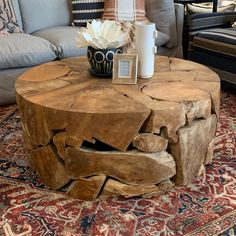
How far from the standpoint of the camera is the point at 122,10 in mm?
3002

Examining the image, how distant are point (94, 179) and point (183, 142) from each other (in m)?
0.42

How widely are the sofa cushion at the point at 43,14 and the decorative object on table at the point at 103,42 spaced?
1.50 meters

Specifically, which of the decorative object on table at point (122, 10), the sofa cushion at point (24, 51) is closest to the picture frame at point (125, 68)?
the sofa cushion at point (24, 51)

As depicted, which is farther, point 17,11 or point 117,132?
point 17,11

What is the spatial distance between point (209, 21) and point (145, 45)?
70.0 inches

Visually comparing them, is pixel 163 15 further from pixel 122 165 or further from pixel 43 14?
pixel 122 165

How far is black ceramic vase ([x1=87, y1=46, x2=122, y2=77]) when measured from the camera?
175cm

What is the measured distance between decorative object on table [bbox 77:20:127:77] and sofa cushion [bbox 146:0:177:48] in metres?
1.47

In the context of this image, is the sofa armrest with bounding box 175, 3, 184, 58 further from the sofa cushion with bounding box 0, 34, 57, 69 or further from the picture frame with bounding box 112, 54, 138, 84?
the picture frame with bounding box 112, 54, 138, 84

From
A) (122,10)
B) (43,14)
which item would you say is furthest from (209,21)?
(43,14)

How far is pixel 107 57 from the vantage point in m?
1.76

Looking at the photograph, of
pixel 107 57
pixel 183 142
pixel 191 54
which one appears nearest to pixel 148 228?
pixel 183 142

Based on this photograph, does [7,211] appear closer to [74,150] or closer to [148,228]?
[74,150]

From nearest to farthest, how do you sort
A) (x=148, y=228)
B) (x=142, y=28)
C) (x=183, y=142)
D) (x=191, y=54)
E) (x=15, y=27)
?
(x=148, y=228), (x=183, y=142), (x=142, y=28), (x=15, y=27), (x=191, y=54)
